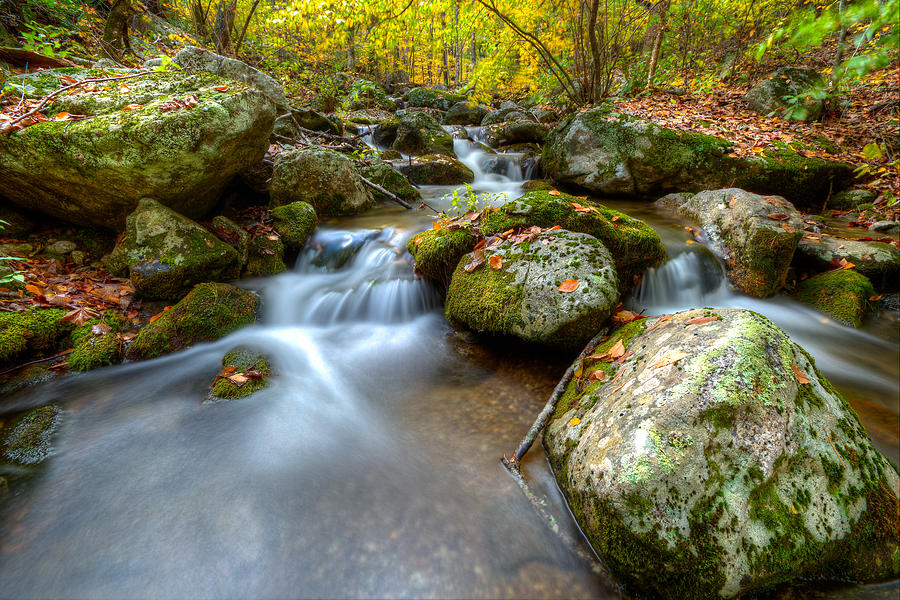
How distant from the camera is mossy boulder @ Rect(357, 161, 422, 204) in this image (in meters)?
7.60

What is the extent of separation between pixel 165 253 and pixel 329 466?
316 cm

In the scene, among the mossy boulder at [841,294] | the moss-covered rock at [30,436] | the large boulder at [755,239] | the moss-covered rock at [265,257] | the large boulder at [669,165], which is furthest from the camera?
the large boulder at [669,165]

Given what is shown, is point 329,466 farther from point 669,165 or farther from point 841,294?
point 669,165

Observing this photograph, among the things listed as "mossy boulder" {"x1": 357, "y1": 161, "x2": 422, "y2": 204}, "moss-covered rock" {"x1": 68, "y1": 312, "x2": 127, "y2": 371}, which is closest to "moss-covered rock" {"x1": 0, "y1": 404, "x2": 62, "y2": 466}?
"moss-covered rock" {"x1": 68, "y1": 312, "x2": 127, "y2": 371}

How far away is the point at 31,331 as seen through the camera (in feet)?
10.7

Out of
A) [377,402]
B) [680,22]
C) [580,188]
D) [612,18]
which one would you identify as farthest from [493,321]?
[680,22]

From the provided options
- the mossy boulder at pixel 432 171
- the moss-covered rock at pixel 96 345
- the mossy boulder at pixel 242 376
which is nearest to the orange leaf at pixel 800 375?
the mossy boulder at pixel 242 376

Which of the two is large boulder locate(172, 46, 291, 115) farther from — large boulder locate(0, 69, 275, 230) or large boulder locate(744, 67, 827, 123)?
large boulder locate(744, 67, 827, 123)

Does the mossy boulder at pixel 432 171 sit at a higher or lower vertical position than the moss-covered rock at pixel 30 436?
higher

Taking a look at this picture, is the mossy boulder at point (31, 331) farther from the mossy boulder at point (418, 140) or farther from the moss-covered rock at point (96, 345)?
the mossy boulder at point (418, 140)

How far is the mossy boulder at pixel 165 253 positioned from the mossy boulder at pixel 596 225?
3.23 meters

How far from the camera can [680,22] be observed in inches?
454

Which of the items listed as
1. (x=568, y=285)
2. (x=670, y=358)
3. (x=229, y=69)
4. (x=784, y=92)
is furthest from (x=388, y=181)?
(x=784, y=92)

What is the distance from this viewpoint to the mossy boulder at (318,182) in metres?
6.13
